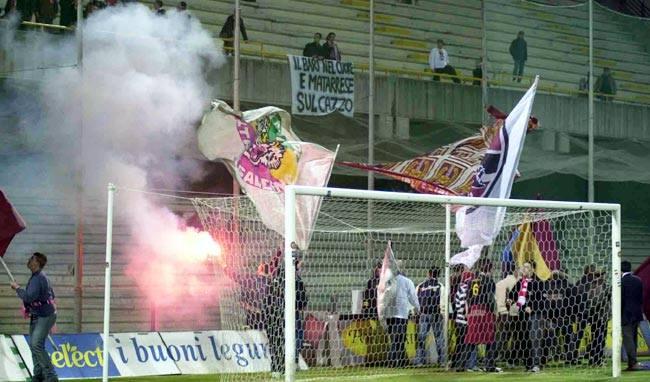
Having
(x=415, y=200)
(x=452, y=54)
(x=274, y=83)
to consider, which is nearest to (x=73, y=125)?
(x=274, y=83)

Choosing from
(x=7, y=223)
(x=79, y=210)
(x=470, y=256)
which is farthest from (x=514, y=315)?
(x=7, y=223)

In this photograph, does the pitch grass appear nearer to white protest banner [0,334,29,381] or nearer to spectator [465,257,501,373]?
spectator [465,257,501,373]

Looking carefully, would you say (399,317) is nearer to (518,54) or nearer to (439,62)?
(439,62)

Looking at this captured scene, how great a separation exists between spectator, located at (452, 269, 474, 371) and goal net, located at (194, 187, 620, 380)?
0.02 metres

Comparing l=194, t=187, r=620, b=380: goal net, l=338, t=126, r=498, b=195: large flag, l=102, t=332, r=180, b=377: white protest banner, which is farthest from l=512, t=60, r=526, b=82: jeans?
l=102, t=332, r=180, b=377: white protest banner

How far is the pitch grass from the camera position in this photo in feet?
55.7

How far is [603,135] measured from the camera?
96.4 ft

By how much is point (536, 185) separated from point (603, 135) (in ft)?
7.02

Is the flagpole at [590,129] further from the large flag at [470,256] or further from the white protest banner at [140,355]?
the white protest banner at [140,355]

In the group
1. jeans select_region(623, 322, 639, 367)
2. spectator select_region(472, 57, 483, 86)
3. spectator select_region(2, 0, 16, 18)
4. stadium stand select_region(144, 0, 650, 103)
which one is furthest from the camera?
spectator select_region(472, 57, 483, 86)

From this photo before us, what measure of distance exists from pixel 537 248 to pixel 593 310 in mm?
1627

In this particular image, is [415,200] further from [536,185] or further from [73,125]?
[536,185]

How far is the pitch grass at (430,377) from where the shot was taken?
17.0 metres

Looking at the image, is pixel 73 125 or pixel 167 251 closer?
pixel 73 125
